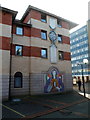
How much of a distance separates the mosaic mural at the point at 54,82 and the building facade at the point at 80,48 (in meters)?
45.0

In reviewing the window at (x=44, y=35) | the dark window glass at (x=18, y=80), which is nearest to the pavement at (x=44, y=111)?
the dark window glass at (x=18, y=80)

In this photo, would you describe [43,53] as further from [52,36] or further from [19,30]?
[19,30]

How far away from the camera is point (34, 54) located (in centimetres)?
1566

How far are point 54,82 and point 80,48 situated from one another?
52853mm

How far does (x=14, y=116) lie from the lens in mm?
7359

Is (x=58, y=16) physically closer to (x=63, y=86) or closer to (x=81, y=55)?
(x=63, y=86)

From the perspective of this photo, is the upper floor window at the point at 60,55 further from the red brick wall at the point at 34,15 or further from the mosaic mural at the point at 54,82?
the red brick wall at the point at 34,15

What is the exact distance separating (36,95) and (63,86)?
4.66 metres

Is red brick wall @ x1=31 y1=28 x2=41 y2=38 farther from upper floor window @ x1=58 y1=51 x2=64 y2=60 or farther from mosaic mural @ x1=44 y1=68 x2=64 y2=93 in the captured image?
mosaic mural @ x1=44 y1=68 x2=64 y2=93

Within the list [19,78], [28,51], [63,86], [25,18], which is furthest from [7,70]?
[25,18]

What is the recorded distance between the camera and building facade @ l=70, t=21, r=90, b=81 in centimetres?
5934

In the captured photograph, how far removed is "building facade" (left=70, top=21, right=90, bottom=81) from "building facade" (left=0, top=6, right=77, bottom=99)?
44.3 m

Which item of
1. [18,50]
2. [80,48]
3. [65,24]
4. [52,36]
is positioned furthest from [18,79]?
[80,48]

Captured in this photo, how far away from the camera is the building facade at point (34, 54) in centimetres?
1344
